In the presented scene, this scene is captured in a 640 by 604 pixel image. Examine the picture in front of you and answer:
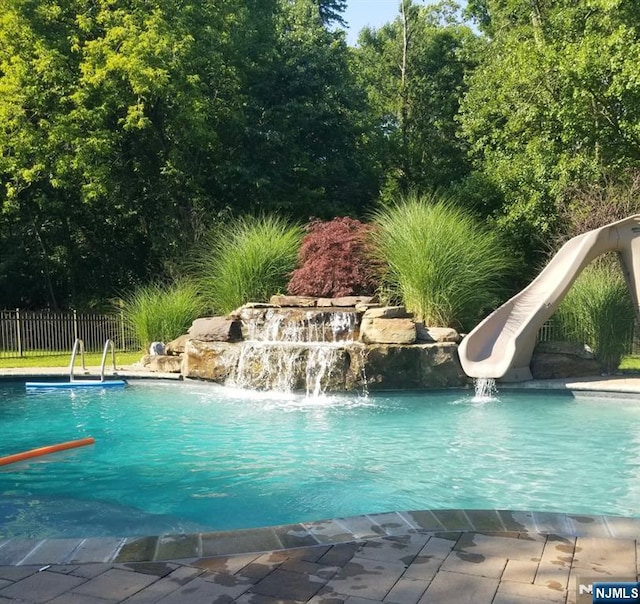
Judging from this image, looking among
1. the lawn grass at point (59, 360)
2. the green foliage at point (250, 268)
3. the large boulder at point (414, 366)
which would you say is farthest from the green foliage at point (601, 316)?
the lawn grass at point (59, 360)

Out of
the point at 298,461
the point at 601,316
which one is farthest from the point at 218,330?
the point at 601,316

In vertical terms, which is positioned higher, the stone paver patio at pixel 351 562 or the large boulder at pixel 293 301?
the large boulder at pixel 293 301

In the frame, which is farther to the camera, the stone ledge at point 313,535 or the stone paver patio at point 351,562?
the stone ledge at point 313,535

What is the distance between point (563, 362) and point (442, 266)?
2.40m

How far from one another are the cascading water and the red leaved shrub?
1.19 meters

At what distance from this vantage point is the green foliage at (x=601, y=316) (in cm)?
1020

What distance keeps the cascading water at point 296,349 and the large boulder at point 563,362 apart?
9.64 feet

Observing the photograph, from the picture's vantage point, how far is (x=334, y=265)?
38.5ft

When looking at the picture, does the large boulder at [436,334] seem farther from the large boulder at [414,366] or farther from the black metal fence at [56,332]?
the black metal fence at [56,332]

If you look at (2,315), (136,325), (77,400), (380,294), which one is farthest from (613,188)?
(2,315)

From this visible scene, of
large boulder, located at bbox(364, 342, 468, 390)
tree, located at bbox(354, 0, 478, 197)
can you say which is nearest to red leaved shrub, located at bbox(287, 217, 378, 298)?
large boulder, located at bbox(364, 342, 468, 390)

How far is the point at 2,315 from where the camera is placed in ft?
49.4

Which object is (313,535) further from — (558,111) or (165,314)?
(558,111)

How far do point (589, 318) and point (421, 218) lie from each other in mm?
3194
